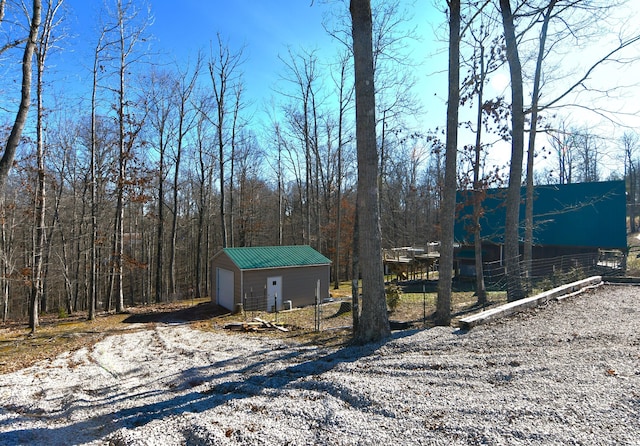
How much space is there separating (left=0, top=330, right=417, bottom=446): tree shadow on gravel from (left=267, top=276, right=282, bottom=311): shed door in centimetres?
952

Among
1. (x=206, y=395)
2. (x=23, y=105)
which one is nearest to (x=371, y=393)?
(x=206, y=395)

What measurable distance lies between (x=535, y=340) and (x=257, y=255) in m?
12.4

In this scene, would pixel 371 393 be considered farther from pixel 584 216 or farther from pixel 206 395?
pixel 584 216

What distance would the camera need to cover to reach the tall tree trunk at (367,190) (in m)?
6.51

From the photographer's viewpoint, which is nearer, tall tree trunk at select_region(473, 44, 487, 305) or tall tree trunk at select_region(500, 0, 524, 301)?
tall tree trunk at select_region(500, 0, 524, 301)

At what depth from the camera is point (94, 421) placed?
436 centimetres

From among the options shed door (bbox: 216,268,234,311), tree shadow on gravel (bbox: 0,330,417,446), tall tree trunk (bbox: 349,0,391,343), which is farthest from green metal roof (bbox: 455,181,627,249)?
tree shadow on gravel (bbox: 0,330,417,446)

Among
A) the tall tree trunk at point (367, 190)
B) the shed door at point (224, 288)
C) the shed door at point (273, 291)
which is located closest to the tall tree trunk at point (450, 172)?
the tall tree trunk at point (367, 190)

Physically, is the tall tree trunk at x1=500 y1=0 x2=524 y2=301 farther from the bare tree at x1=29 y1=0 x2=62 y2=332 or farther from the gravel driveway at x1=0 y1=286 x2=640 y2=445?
the bare tree at x1=29 y1=0 x2=62 y2=332

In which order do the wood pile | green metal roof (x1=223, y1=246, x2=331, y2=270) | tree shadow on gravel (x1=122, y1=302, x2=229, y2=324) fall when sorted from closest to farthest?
the wood pile < tree shadow on gravel (x1=122, y1=302, x2=229, y2=324) < green metal roof (x1=223, y1=246, x2=331, y2=270)

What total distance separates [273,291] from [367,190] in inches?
420

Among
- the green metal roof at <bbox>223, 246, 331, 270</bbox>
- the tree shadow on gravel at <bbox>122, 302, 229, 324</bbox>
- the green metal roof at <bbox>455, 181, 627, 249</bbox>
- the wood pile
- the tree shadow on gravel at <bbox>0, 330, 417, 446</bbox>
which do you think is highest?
the green metal roof at <bbox>455, 181, 627, 249</bbox>

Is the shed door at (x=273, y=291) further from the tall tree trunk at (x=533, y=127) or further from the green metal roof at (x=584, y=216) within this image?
the green metal roof at (x=584, y=216)

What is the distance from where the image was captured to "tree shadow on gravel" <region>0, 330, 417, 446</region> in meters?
4.02
